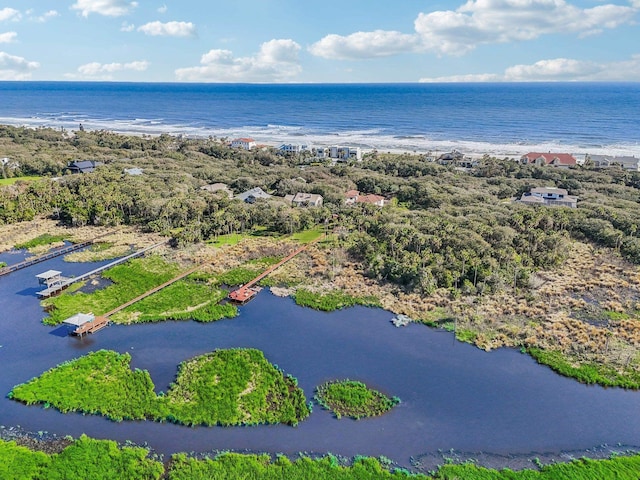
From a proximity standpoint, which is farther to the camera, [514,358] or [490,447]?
[514,358]

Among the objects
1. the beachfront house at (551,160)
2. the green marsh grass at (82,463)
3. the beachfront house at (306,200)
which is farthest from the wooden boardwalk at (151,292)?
the beachfront house at (551,160)

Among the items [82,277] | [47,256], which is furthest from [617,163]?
[47,256]

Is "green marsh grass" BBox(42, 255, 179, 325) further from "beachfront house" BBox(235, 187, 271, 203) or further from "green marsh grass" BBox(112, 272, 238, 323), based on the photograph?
"beachfront house" BBox(235, 187, 271, 203)

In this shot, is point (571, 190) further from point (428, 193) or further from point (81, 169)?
point (81, 169)

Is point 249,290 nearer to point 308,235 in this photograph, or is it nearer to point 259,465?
point 308,235

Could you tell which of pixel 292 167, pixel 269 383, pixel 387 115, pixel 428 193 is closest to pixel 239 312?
pixel 269 383

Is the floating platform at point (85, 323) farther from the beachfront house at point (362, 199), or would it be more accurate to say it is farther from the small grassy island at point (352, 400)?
the beachfront house at point (362, 199)
